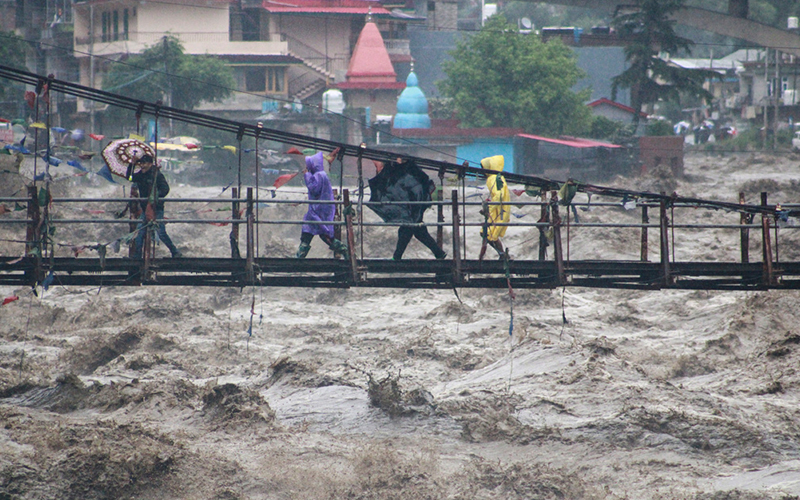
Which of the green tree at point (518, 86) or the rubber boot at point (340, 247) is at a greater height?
the green tree at point (518, 86)

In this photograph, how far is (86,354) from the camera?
1591cm

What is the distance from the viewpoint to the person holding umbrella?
11.1 meters

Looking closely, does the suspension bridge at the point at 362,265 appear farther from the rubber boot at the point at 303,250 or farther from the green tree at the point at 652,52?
the green tree at the point at 652,52

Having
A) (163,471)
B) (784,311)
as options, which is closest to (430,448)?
(163,471)

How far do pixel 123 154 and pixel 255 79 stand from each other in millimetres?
37937

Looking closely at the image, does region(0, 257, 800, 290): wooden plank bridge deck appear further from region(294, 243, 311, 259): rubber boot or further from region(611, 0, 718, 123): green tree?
region(611, 0, 718, 123): green tree

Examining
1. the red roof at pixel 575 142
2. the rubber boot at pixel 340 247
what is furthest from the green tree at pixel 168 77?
the rubber boot at pixel 340 247

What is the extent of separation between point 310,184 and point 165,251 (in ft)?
41.0

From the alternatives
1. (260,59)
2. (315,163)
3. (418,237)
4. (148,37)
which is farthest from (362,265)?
(260,59)

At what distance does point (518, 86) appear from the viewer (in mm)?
39656

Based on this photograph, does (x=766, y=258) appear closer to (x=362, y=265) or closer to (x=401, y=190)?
(x=401, y=190)

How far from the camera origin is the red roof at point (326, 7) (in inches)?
1943

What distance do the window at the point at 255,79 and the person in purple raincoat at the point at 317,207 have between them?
36.7 m

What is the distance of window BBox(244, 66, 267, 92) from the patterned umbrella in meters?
37.3
